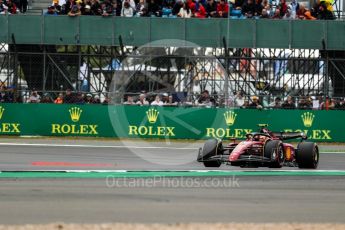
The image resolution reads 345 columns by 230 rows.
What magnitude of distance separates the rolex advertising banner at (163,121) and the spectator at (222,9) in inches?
166

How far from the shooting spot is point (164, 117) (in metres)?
30.0

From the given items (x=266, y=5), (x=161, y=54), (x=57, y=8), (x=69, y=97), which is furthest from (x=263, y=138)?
(x=57, y=8)

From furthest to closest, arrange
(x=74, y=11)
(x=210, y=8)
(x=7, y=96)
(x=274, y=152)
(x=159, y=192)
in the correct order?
(x=210, y=8)
(x=74, y=11)
(x=7, y=96)
(x=274, y=152)
(x=159, y=192)

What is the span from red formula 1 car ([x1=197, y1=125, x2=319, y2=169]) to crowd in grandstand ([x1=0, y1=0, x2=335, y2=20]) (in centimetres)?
1415

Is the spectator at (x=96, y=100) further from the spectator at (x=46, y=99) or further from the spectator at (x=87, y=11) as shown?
the spectator at (x=87, y=11)

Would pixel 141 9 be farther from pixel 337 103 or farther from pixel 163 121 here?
pixel 337 103

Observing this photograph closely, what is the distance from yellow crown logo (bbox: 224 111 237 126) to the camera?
30.1m

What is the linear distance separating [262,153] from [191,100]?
1262 cm

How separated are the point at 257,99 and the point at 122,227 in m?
21.1

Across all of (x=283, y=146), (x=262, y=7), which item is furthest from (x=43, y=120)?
(x=283, y=146)

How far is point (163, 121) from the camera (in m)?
30.0

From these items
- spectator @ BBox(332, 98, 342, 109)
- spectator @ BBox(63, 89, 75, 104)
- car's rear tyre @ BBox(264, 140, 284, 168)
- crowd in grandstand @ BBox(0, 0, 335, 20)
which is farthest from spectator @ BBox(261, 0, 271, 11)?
car's rear tyre @ BBox(264, 140, 284, 168)

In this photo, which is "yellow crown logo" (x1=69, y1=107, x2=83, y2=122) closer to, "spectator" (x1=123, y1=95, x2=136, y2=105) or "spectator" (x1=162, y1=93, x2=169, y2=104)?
"spectator" (x1=123, y1=95, x2=136, y2=105)

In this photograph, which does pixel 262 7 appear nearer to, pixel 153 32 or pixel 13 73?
pixel 153 32
